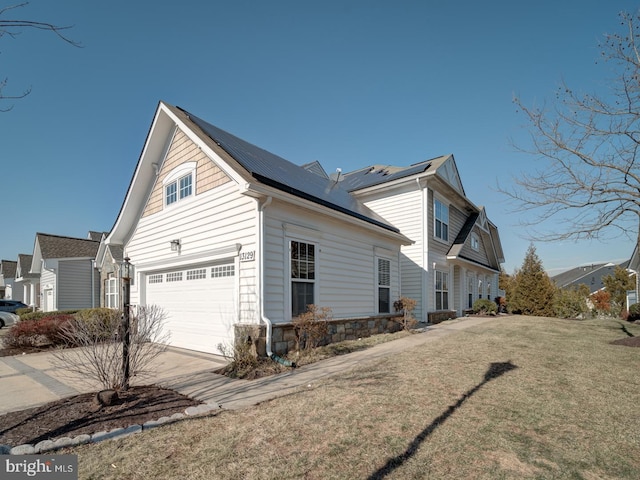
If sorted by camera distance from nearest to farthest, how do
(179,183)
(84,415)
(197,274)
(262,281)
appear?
(84,415), (262,281), (197,274), (179,183)

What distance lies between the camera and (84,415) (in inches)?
183

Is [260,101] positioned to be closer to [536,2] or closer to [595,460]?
[536,2]

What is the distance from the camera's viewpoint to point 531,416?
450 centimetres

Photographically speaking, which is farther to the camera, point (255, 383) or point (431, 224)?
point (431, 224)

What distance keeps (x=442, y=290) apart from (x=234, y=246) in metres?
12.4

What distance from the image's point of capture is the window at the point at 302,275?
8.83 m

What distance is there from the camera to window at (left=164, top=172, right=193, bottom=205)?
1046 centimetres

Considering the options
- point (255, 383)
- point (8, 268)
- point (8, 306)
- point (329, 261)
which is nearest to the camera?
point (255, 383)

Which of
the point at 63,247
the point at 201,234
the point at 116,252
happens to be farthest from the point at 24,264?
the point at 201,234

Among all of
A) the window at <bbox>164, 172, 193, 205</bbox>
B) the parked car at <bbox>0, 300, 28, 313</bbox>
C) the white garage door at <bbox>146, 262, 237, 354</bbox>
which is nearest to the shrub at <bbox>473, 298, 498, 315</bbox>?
the white garage door at <bbox>146, 262, 237, 354</bbox>

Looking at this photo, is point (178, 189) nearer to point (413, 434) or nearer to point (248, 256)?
point (248, 256)

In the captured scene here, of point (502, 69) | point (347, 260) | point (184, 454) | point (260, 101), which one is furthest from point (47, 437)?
point (502, 69)

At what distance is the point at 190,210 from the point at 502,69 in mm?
10036

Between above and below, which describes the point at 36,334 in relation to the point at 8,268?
below
